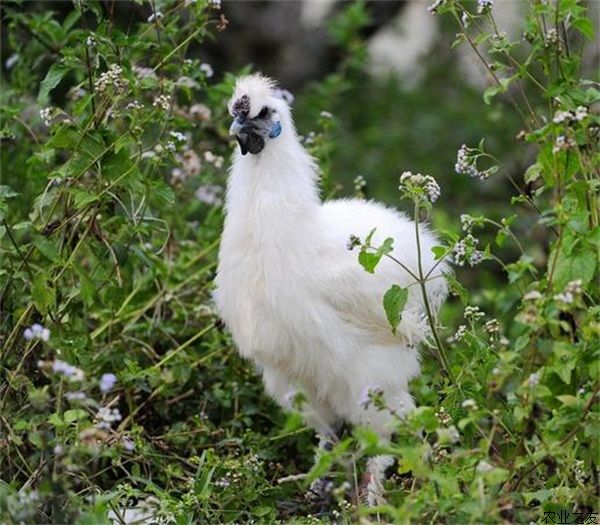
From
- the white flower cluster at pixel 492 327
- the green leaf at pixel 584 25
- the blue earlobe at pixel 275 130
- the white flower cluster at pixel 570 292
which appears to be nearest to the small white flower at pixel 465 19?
the green leaf at pixel 584 25

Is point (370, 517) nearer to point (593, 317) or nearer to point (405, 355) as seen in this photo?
point (405, 355)

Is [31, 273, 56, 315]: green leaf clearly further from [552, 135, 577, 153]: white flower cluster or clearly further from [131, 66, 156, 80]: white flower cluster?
[552, 135, 577, 153]: white flower cluster

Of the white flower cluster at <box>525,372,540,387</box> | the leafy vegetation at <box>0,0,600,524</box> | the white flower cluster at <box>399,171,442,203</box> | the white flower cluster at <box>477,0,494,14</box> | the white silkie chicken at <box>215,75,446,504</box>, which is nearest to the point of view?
the white flower cluster at <box>525,372,540,387</box>

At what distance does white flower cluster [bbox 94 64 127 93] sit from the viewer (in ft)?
13.2

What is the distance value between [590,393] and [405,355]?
3.97 feet

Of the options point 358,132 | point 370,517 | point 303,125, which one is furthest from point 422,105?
point 370,517

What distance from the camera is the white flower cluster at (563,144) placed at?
3443mm

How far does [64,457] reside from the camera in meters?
3.35

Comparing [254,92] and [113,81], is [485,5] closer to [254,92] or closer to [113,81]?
[254,92]

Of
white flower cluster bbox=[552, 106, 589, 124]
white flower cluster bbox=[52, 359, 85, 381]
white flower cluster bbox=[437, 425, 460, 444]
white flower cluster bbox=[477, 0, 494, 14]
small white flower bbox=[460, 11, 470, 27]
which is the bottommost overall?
white flower cluster bbox=[52, 359, 85, 381]

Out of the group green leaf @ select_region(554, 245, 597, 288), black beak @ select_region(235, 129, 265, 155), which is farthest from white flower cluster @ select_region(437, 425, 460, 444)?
black beak @ select_region(235, 129, 265, 155)

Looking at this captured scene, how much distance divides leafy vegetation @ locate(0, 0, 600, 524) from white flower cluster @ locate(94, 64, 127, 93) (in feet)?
0.04

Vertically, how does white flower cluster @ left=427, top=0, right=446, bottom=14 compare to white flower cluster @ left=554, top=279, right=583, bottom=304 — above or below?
above

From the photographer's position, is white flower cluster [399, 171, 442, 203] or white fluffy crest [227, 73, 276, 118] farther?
white fluffy crest [227, 73, 276, 118]
